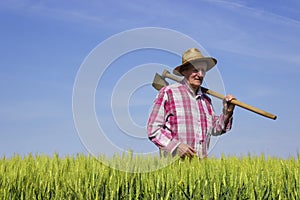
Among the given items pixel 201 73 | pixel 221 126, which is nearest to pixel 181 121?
pixel 221 126

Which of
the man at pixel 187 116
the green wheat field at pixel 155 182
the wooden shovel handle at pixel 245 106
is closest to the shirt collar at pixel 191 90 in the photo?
the man at pixel 187 116

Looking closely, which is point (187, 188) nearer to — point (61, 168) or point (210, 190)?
point (210, 190)

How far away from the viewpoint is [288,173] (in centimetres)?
428

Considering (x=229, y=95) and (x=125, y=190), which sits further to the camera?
(x=229, y=95)

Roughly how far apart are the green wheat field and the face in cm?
142

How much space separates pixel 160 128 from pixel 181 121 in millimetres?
272

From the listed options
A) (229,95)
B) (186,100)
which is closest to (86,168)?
(186,100)

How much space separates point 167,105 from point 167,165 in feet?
4.40

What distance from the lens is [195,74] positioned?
564 cm

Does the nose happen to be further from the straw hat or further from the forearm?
the forearm

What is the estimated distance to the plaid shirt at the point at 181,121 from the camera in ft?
17.6

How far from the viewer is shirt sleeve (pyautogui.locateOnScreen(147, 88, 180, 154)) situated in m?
5.29

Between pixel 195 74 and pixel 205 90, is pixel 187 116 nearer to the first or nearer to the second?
pixel 195 74

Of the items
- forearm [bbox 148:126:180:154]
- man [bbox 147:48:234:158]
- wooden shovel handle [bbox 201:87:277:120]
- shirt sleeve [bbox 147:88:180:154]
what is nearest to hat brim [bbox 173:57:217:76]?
man [bbox 147:48:234:158]
